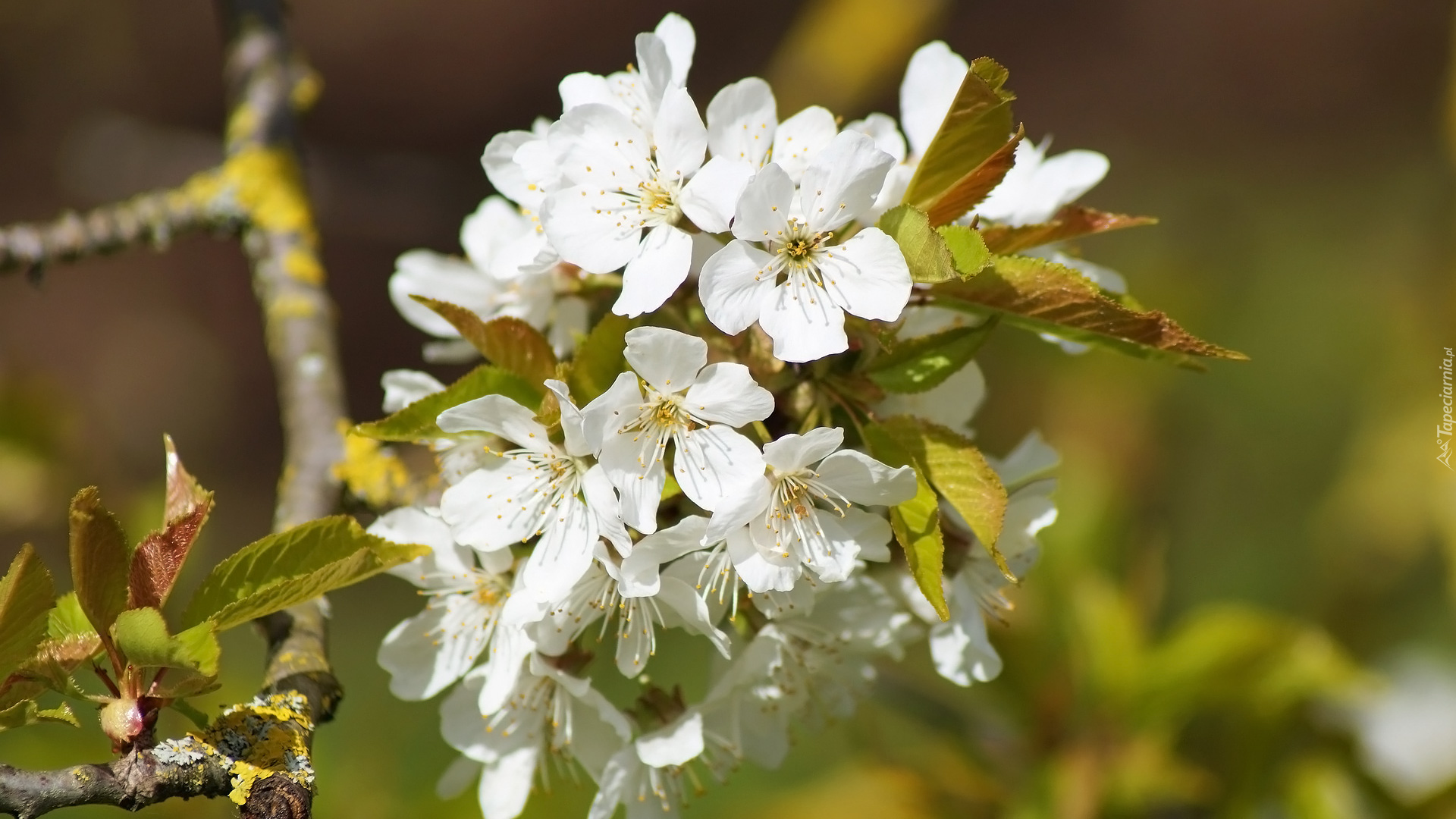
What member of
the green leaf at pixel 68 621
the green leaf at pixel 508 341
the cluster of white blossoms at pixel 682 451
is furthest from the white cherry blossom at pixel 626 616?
the green leaf at pixel 68 621

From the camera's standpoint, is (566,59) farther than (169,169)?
Yes

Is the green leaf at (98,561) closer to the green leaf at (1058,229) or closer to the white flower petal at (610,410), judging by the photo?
the white flower petal at (610,410)

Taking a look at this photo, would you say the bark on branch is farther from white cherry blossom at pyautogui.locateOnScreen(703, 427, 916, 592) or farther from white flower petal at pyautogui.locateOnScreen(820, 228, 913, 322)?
white flower petal at pyautogui.locateOnScreen(820, 228, 913, 322)

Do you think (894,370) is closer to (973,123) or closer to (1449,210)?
(973,123)

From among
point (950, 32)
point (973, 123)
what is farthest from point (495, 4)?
point (973, 123)

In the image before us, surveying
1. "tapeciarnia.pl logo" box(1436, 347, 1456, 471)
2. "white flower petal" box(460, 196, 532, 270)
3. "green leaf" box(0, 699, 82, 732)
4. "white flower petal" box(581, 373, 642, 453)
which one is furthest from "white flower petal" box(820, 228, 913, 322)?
"tapeciarnia.pl logo" box(1436, 347, 1456, 471)

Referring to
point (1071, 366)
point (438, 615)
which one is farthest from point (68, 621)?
point (1071, 366)

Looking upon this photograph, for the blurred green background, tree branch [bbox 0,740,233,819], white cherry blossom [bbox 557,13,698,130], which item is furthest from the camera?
the blurred green background

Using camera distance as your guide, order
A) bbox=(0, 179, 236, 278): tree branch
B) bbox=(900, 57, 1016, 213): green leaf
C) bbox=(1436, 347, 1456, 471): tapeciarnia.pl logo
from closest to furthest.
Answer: bbox=(900, 57, 1016, 213): green leaf
bbox=(0, 179, 236, 278): tree branch
bbox=(1436, 347, 1456, 471): tapeciarnia.pl logo
